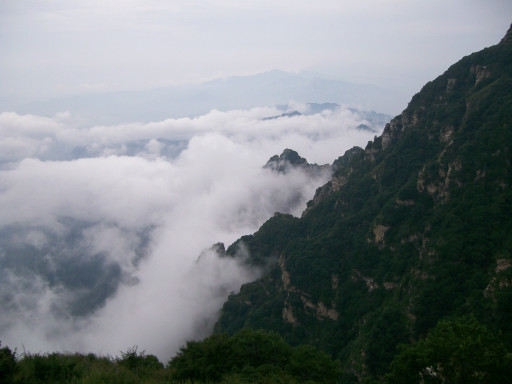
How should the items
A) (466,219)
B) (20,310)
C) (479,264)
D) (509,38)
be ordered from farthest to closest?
1. (20,310)
2. (509,38)
3. (466,219)
4. (479,264)

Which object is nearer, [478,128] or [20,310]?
[478,128]

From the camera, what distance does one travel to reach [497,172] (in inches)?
1718

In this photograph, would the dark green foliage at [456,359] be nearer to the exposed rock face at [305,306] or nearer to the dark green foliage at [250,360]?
the dark green foliage at [250,360]

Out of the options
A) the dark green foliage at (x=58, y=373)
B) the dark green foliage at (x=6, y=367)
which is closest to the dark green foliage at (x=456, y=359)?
the dark green foliage at (x=58, y=373)

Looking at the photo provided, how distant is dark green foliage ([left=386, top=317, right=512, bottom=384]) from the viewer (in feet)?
59.5

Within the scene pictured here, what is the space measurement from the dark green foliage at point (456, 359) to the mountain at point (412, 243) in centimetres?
33

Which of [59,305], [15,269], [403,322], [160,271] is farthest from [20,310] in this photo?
[403,322]

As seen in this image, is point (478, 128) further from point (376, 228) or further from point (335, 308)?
point (335, 308)

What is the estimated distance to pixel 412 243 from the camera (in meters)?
50.3

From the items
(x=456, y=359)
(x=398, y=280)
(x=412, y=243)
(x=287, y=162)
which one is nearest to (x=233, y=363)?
(x=456, y=359)

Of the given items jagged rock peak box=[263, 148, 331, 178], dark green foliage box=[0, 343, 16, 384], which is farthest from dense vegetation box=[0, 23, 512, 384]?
jagged rock peak box=[263, 148, 331, 178]

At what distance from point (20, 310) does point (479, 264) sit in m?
148

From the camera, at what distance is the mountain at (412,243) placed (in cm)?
3875

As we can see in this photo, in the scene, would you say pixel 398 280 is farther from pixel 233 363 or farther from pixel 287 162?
pixel 287 162
